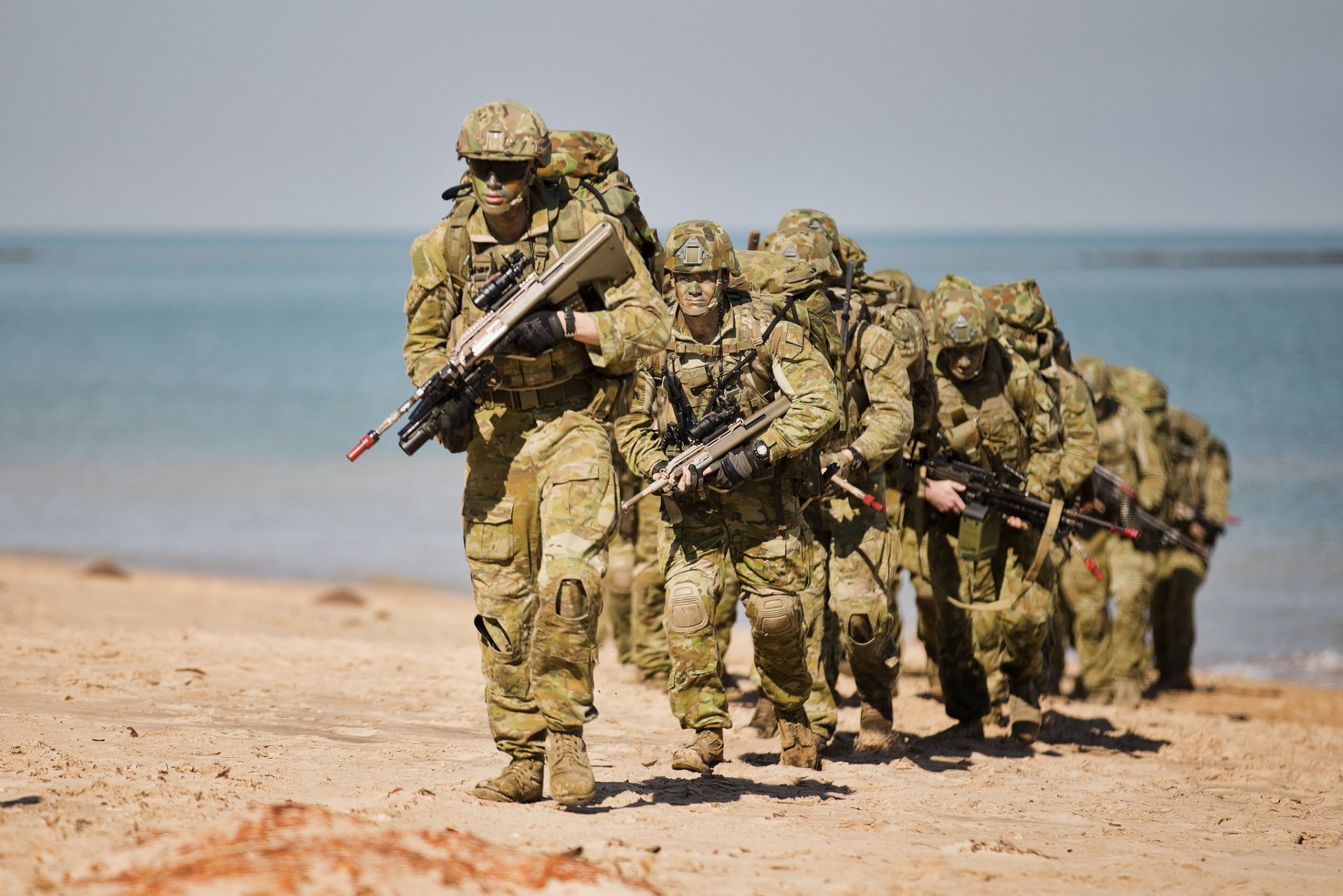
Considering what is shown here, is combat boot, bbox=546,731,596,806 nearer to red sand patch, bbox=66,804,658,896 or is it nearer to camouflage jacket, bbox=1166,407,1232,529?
red sand patch, bbox=66,804,658,896

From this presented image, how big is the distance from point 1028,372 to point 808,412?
8.27 ft

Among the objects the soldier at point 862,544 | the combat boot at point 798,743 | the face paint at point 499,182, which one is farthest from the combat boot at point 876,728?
the face paint at point 499,182

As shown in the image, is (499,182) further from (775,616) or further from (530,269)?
(775,616)

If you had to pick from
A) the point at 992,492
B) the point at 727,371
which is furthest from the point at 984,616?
the point at 727,371

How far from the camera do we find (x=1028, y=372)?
9125 mm

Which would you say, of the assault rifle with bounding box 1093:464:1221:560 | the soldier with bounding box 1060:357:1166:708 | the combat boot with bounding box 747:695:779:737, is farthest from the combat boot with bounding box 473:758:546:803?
the soldier with bounding box 1060:357:1166:708

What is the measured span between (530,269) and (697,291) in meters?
1.30

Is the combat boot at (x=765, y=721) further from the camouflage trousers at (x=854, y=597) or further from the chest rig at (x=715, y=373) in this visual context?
the chest rig at (x=715, y=373)

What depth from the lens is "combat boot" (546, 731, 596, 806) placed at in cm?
588

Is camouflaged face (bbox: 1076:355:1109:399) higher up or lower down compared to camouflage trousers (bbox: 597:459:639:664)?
higher up

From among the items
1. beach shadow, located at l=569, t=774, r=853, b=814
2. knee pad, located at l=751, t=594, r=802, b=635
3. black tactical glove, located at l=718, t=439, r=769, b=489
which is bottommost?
beach shadow, located at l=569, t=774, r=853, b=814

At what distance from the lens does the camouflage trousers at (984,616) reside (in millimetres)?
9102

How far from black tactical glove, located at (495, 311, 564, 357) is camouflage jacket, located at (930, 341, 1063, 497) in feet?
12.3

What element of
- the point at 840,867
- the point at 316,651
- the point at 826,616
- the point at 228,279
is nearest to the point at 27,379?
the point at 316,651
